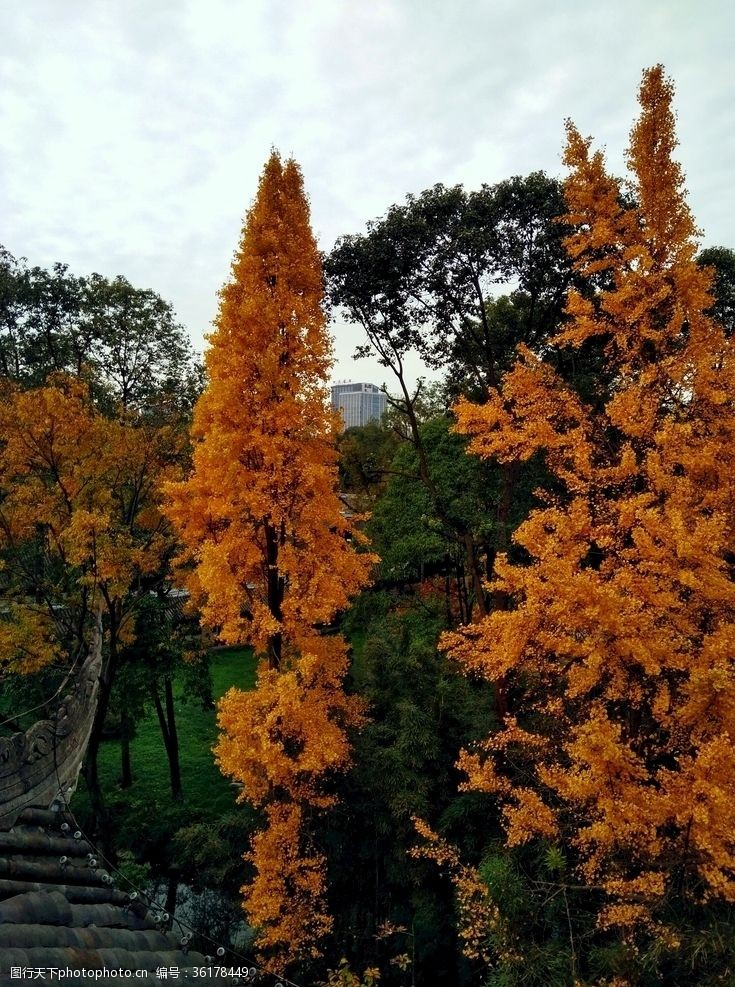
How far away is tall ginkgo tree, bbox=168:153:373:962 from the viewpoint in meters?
10.4

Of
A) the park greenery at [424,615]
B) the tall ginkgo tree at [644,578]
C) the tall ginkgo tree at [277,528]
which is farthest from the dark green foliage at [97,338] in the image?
the tall ginkgo tree at [644,578]

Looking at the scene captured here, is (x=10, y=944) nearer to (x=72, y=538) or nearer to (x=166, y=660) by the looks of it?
(x=72, y=538)

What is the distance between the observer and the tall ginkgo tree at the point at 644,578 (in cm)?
656

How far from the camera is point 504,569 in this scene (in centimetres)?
767

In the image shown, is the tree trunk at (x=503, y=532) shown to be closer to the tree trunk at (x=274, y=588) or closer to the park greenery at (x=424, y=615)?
the park greenery at (x=424, y=615)

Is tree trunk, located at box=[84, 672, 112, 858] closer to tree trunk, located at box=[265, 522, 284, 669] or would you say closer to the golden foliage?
the golden foliage

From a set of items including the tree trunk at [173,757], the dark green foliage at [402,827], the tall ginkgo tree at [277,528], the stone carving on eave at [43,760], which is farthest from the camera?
the tree trunk at [173,757]

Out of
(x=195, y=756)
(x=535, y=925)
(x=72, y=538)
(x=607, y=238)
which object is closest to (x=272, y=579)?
(x=72, y=538)

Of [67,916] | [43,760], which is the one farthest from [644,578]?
[43,760]

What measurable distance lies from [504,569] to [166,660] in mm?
12045

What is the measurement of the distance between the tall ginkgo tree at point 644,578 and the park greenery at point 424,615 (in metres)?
0.05

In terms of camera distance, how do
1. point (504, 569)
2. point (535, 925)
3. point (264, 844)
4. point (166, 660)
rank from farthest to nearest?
point (166, 660) → point (264, 844) → point (535, 925) → point (504, 569)

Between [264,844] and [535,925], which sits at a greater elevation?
[264,844]

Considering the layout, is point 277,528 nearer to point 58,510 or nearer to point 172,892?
point 58,510
